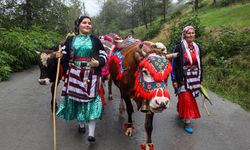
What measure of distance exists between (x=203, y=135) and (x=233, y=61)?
6.21 metres

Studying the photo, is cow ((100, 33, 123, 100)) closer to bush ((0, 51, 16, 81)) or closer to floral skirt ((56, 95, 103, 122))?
floral skirt ((56, 95, 103, 122))

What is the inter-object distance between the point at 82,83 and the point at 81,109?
18.8 inches

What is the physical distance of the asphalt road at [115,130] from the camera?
516cm

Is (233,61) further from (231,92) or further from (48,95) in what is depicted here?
(48,95)

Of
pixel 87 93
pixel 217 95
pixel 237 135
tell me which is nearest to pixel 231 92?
pixel 217 95

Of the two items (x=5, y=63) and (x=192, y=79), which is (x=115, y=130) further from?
(x=5, y=63)

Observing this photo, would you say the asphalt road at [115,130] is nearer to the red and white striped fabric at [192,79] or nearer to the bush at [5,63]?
the red and white striped fabric at [192,79]

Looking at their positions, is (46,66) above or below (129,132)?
above

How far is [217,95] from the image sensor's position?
8.91m

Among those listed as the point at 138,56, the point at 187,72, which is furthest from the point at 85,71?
the point at 187,72

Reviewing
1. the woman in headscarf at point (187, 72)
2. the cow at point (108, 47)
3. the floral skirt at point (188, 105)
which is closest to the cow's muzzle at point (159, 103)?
the woman in headscarf at point (187, 72)

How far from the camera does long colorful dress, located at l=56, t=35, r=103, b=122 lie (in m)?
4.97

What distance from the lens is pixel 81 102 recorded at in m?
5.20

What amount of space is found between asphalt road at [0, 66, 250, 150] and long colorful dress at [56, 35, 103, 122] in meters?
0.45
